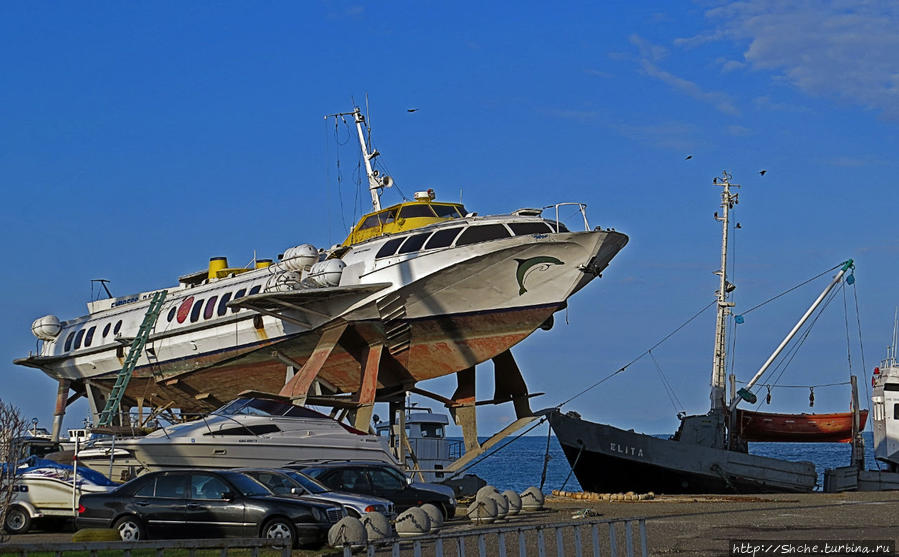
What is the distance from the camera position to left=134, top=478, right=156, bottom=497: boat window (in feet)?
57.3

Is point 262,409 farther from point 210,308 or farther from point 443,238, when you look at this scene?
point 210,308

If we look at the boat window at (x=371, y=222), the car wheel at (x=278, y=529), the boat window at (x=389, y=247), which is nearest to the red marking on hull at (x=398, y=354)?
the boat window at (x=389, y=247)

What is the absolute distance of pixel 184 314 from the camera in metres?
38.7

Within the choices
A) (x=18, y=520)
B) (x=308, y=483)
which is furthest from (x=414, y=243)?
(x=18, y=520)

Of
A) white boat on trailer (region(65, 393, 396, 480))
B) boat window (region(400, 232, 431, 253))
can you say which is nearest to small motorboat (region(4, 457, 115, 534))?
white boat on trailer (region(65, 393, 396, 480))

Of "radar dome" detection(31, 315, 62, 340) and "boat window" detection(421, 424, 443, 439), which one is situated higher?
"radar dome" detection(31, 315, 62, 340)

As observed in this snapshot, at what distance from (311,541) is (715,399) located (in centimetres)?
2253

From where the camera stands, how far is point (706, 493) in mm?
34625

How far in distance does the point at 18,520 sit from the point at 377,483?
647 cm

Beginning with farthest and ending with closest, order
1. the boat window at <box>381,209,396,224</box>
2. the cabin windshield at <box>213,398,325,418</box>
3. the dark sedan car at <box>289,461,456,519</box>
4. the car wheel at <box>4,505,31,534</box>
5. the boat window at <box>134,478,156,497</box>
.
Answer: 1. the boat window at <box>381,209,396,224</box>
2. the cabin windshield at <box>213,398,325,418</box>
3. the dark sedan car at <box>289,461,456,519</box>
4. the car wheel at <box>4,505,31,534</box>
5. the boat window at <box>134,478,156,497</box>

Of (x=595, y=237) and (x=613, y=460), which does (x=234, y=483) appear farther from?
(x=613, y=460)

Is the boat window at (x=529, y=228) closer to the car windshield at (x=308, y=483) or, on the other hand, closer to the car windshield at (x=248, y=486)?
the car windshield at (x=308, y=483)

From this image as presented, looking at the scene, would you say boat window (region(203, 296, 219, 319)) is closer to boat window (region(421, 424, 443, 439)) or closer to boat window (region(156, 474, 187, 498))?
boat window (region(421, 424, 443, 439))

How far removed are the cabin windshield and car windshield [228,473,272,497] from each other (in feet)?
29.5
